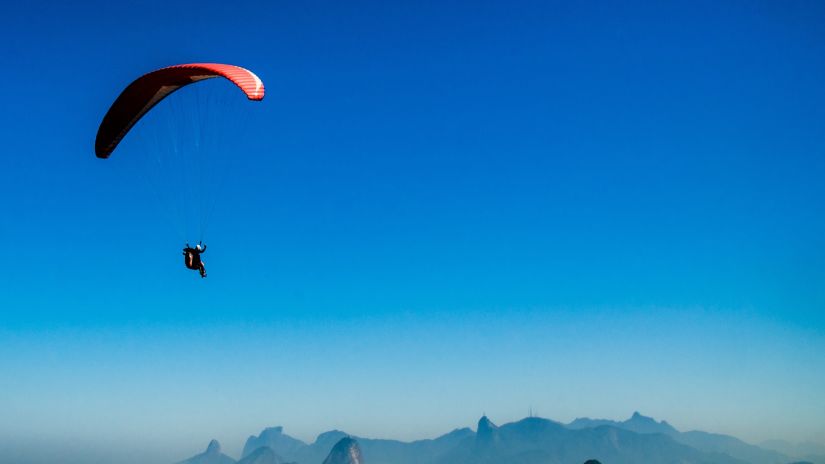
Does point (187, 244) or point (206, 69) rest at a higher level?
point (206, 69)

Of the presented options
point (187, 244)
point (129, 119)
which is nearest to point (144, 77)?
point (129, 119)

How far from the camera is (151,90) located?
33844mm

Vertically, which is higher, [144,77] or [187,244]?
[144,77]

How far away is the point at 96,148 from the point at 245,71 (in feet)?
35.4

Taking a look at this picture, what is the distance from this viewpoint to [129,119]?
3516 cm

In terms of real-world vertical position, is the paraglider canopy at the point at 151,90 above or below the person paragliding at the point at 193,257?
above

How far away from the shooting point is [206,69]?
3138 cm

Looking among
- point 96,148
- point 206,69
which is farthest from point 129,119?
point 206,69

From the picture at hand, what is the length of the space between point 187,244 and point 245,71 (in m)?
9.61

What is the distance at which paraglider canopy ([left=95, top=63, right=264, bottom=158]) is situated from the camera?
30.4 metres

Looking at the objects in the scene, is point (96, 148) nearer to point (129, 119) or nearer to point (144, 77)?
point (129, 119)

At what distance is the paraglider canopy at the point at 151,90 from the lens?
1197 inches

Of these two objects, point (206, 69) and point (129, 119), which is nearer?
point (206, 69)

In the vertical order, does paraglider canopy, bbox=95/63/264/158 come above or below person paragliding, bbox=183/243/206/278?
above
